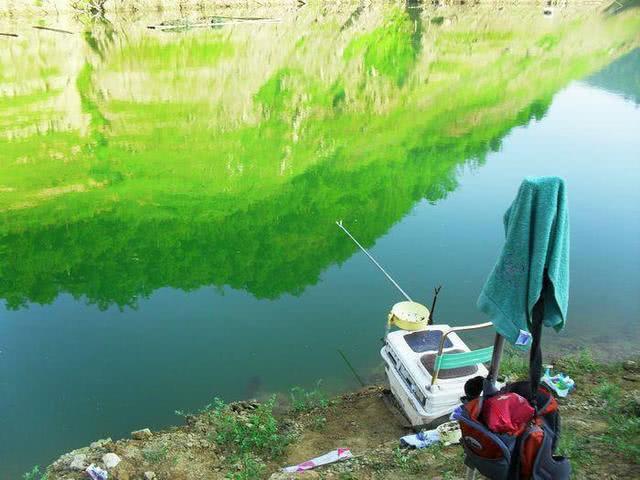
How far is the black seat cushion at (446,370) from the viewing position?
4.48 m

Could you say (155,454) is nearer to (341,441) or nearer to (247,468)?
(247,468)

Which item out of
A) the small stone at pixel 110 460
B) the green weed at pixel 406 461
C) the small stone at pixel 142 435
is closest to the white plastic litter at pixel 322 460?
the green weed at pixel 406 461

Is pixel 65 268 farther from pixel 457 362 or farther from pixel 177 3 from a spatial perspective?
pixel 177 3

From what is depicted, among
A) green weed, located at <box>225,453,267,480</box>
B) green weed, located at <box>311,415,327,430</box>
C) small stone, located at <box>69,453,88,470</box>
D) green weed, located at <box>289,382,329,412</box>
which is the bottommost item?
green weed, located at <box>289,382,329,412</box>

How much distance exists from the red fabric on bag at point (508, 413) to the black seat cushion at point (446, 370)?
212 cm

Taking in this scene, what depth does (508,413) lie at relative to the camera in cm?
233

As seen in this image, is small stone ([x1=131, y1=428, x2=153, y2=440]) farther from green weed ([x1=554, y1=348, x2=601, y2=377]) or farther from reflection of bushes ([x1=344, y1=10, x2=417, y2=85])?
reflection of bushes ([x1=344, y1=10, x2=417, y2=85])

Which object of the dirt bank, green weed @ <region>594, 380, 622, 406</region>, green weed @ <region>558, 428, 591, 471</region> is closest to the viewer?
green weed @ <region>558, 428, 591, 471</region>

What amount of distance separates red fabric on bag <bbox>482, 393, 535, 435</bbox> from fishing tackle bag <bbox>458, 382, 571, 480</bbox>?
2 cm

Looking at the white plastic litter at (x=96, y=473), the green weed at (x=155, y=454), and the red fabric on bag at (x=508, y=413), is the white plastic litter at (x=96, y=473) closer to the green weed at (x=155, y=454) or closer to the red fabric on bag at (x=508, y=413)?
the green weed at (x=155, y=454)

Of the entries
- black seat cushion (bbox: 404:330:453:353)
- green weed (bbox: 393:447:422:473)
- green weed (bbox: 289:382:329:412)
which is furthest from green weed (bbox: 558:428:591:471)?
green weed (bbox: 289:382:329:412)

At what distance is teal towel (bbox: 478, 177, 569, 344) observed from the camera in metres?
2.32

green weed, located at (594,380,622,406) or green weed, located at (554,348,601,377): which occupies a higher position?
green weed, located at (594,380,622,406)

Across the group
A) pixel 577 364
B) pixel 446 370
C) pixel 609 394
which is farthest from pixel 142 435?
pixel 577 364
